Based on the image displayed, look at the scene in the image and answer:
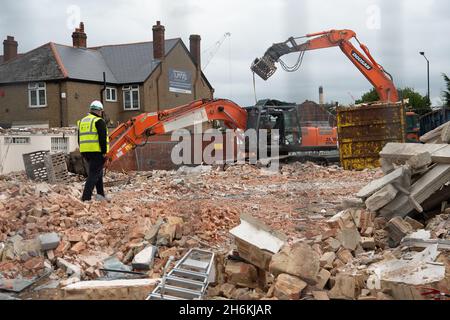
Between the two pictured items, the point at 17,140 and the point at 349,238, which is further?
the point at 17,140

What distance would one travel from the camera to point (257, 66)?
13062 mm

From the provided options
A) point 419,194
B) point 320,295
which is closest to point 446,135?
point 419,194

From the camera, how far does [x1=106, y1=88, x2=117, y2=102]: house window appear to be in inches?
1162

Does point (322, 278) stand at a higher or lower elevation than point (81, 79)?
lower

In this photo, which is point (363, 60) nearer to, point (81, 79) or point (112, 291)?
point (112, 291)

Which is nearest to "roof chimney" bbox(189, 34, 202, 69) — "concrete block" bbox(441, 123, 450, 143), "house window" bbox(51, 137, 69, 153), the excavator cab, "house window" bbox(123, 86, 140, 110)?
the excavator cab

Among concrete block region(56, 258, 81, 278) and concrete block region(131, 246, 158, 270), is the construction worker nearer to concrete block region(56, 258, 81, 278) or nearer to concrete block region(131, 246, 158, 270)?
concrete block region(56, 258, 81, 278)

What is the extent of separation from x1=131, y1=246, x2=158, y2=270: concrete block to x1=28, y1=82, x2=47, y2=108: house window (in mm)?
23349

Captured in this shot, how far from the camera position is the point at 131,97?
2981 centimetres

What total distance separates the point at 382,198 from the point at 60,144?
498 inches

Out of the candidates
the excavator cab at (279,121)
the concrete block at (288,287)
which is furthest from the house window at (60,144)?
the concrete block at (288,287)

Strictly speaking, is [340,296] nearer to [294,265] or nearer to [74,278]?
[294,265]

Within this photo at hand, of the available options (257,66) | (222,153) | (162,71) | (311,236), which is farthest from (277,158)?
(162,71)

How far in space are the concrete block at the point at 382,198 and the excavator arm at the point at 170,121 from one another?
6.80 m
